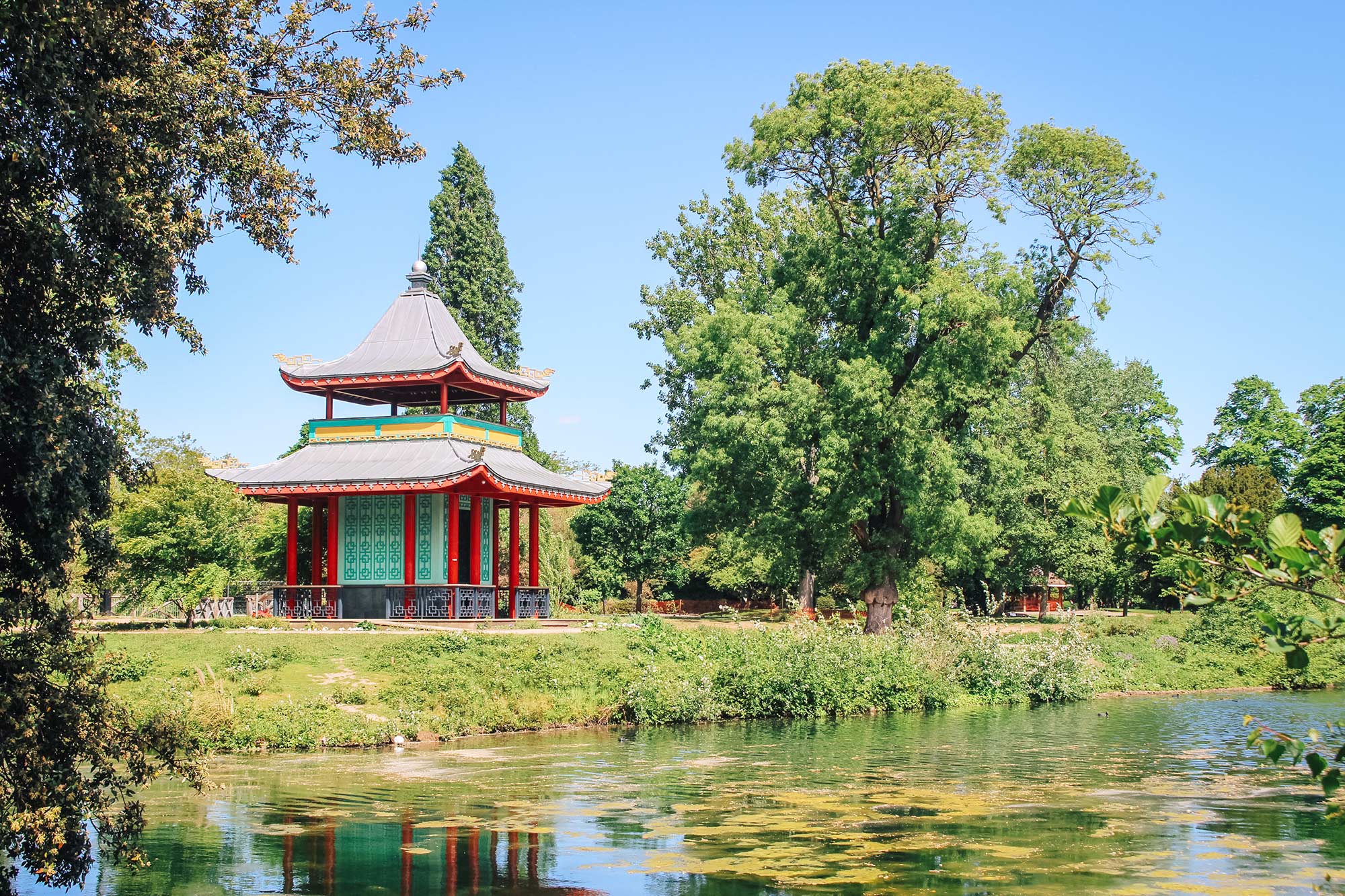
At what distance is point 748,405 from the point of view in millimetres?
31281

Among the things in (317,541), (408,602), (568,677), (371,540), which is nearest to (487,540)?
(371,540)

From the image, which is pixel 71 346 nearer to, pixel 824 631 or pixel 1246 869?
pixel 1246 869

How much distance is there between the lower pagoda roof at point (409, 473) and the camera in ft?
103

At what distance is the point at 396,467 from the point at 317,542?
433 centimetres

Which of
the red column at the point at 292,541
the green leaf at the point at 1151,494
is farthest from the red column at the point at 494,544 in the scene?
the green leaf at the point at 1151,494

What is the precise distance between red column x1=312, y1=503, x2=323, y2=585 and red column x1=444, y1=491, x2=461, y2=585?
4.55 metres

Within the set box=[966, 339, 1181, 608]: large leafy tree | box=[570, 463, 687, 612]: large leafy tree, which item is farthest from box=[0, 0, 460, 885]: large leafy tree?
box=[570, 463, 687, 612]: large leafy tree

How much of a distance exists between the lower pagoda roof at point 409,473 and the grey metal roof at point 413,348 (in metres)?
2.14

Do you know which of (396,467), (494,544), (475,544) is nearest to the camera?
(396,467)

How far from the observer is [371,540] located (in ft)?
110

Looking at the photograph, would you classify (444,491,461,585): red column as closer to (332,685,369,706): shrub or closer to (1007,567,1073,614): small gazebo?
(332,685,369,706): shrub

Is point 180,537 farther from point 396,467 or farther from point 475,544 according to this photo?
point 475,544

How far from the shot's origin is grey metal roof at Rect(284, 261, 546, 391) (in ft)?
114

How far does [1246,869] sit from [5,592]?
1044 cm
